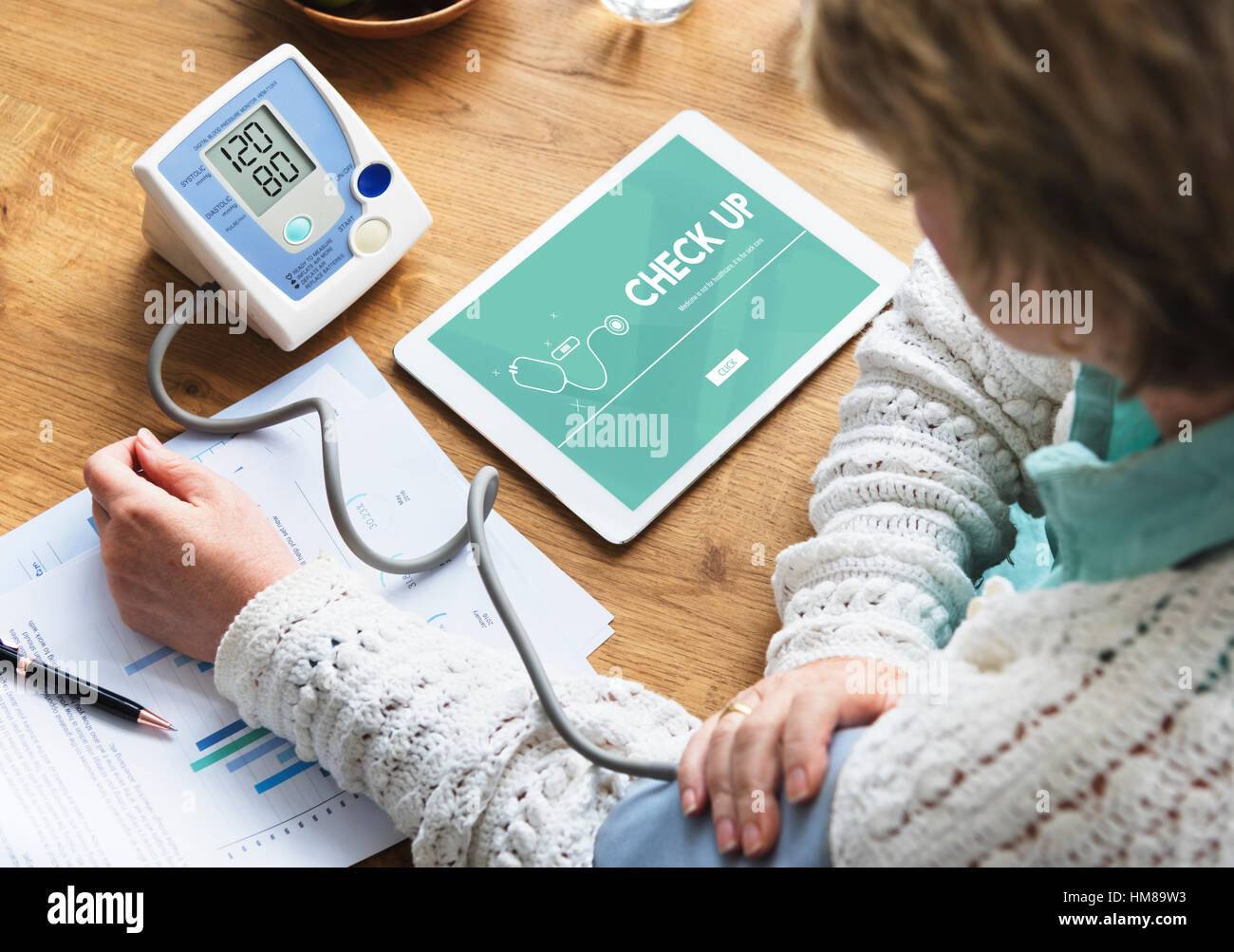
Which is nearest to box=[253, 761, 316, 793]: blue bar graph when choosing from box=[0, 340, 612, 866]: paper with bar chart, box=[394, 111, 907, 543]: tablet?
box=[0, 340, 612, 866]: paper with bar chart

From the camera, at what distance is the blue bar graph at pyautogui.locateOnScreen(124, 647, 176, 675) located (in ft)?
1.99

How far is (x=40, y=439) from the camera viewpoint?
2.18ft

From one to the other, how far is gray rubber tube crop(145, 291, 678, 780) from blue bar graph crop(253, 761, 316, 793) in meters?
0.13

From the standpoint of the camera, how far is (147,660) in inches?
24.1

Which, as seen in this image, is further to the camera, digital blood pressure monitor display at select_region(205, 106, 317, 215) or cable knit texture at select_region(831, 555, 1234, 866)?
digital blood pressure monitor display at select_region(205, 106, 317, 215)

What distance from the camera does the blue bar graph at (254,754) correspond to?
588 mm

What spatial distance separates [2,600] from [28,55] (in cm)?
45

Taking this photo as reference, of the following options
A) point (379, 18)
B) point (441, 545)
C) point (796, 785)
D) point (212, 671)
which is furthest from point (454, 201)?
point (796, 785)

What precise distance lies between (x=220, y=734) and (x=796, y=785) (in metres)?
0.35

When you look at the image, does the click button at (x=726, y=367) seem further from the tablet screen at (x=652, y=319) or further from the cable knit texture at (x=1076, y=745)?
the cable knit texture at (x=1076, y=745)

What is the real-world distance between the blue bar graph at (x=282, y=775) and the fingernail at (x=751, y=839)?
0.89ft
